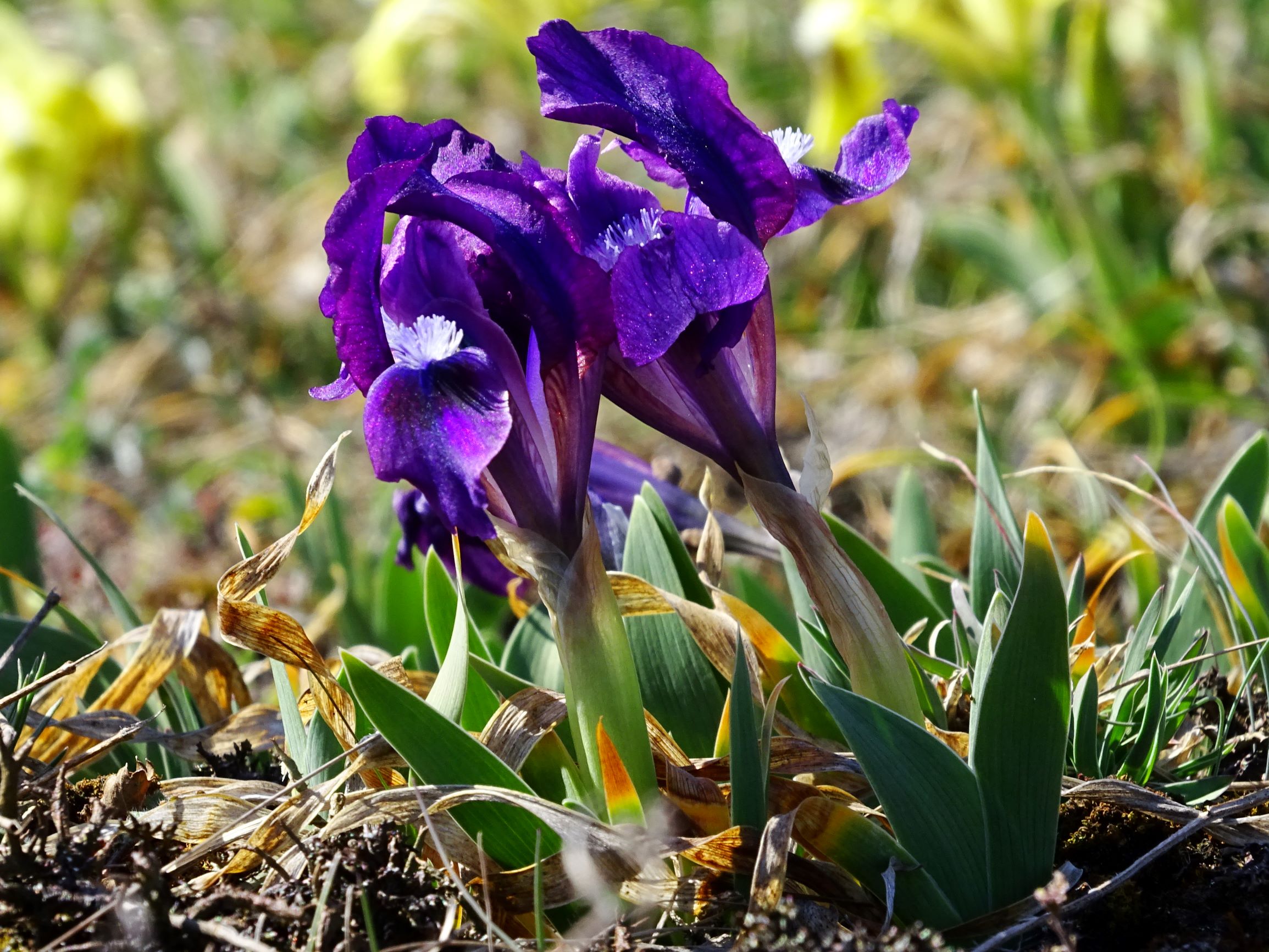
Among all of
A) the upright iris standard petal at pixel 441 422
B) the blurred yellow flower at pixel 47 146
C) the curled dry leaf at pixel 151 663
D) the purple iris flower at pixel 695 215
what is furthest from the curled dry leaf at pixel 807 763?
the blurred yellow flower at pixel 47 146

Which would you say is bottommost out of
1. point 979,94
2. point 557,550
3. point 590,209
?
point 557,550

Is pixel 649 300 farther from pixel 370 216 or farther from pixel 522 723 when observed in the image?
pixel 522 723

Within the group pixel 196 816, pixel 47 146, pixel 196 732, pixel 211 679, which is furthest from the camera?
pixel 47 146

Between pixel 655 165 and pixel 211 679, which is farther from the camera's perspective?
pixel 211 679

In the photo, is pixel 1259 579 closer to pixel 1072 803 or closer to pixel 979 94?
pixel 1072 803

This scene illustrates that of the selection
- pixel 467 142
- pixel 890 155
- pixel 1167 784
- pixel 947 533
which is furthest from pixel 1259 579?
pixel 947 533

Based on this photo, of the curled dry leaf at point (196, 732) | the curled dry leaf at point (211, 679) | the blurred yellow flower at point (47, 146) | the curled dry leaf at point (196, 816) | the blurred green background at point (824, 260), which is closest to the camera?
the curled dry leaf at point (196, 816)

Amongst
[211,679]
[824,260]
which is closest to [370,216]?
[211,679]

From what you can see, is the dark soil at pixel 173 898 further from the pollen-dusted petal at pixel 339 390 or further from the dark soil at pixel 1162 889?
the dark soil at pixel 1162 889
